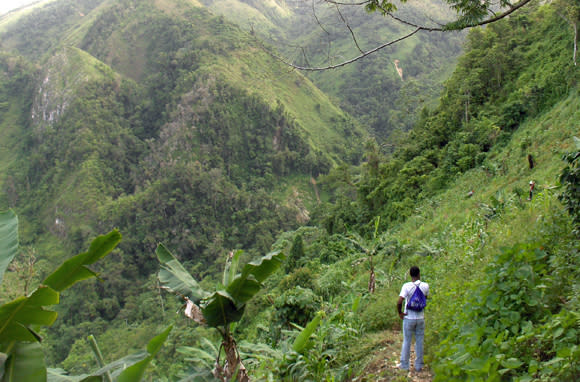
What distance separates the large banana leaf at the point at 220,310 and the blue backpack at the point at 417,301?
1.66m

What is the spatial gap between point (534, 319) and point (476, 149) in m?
13.4

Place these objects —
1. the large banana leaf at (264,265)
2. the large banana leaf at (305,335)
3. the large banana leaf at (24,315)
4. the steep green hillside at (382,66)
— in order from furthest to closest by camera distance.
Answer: the steep green hillside at (382,66), the large banana leaf at (305,335), the large banana leaf at (264,265), the large banana leaf at (24,315)

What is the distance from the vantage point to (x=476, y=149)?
14602 mm

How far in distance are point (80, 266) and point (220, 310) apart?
1.10 m

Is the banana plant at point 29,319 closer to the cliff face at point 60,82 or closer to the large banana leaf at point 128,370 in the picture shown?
the large banana leaf at point 128,370

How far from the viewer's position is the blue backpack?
3.55 meters

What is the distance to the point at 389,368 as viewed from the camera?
3828 millimetres

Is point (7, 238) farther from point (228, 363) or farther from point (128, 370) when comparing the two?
point (228, 363)

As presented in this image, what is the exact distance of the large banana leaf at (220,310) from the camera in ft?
8.89

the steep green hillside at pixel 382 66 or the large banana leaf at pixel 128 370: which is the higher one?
the steep green hillside at pixel 382 66

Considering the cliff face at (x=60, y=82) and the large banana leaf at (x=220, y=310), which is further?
the cliff face at (x=60, y=82)

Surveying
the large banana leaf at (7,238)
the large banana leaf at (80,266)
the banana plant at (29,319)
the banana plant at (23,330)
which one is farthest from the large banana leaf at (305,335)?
the large banana leaf at (7,238)

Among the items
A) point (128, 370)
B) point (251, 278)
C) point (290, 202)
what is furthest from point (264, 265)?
point (290, 202)

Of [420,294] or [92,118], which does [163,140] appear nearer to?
[92,118]
